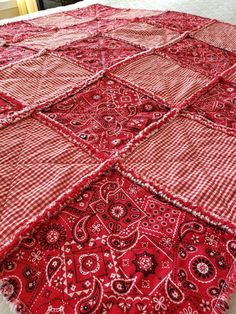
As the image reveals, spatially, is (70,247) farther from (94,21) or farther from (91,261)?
(94,21)

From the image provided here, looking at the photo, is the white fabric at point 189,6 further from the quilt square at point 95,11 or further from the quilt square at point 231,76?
the quilt square at point 231,76

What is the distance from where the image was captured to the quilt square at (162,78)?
0.95m

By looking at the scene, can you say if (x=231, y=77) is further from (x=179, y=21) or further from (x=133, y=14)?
(x=133, y=14)

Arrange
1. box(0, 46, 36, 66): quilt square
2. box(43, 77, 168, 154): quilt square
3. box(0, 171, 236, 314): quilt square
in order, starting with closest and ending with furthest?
box(0, 171, 236, 314): quilt square → box(43, 77, 168, 154): quilt square → box(0, 46, 36, 66): quilt square

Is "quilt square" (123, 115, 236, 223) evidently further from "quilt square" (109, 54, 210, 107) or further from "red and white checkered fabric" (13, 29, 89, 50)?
"red and white checkered fabric" (13, 29, 89, 50)

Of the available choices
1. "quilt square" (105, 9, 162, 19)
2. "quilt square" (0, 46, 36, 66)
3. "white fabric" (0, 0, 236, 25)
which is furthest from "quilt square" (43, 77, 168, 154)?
"white fabric" (0, 0, 236, 25)

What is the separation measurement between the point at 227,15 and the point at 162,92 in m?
1.12

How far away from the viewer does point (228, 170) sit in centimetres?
68

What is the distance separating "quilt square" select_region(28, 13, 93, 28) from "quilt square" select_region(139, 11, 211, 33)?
36 centimetres

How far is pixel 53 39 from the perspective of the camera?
127 centimetres

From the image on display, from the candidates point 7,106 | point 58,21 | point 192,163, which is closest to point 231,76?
point 192,163

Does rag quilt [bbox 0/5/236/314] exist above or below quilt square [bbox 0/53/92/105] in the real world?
below

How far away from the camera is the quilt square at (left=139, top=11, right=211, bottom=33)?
149 centimetres

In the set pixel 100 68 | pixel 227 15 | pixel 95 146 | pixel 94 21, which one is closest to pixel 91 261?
pixel 95 146
